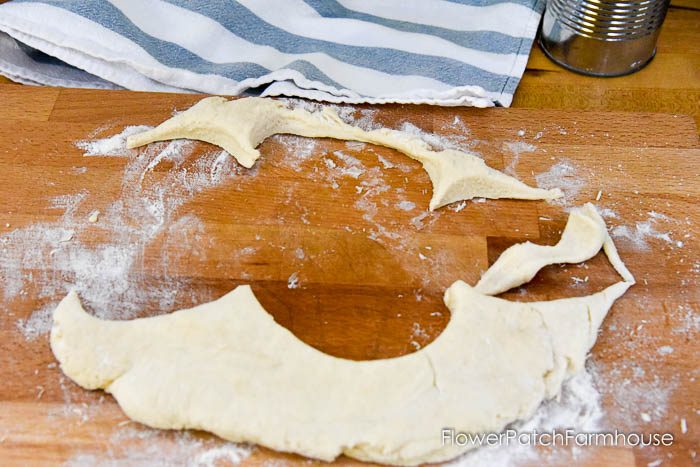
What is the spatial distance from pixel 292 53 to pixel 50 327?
2.78 feet

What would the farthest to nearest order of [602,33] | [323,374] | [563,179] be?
[602,33] < [563,179] < [323,374]

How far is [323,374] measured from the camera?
1.04 metres

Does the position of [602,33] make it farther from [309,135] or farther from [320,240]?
[320,240]

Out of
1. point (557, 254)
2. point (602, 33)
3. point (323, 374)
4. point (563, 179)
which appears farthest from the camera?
point (602, 33)

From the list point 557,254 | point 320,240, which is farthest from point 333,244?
point 557,254

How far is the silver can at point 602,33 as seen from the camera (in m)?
1.53

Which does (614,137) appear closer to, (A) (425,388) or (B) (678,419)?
(B) (678,419)

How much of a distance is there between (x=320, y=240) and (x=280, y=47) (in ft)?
2.03

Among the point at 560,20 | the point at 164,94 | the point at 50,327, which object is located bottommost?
the point at 50,327

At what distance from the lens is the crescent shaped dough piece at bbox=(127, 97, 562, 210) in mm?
1312

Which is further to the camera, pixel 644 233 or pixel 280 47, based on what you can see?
pixel 280 47

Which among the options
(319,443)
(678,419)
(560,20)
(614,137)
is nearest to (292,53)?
(560,20)

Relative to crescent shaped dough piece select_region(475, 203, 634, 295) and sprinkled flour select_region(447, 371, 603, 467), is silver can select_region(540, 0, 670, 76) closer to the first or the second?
crescent shaped dough piece select_region(475, 203, 634, 295)

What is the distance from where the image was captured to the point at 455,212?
1.31m
